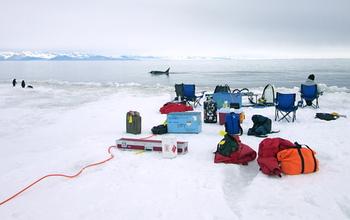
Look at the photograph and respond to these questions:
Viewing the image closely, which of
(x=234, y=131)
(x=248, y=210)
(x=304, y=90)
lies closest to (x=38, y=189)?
(x=248, y=210)

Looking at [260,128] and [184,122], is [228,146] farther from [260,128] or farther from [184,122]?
[184,122]

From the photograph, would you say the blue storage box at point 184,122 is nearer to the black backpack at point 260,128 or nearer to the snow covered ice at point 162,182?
the snow covered ice at point 162,182

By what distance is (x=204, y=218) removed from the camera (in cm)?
306

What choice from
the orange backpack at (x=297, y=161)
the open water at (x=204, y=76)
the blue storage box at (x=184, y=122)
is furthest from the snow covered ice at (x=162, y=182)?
the open water at (x=204, y=76)

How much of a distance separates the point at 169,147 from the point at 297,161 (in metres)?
2.24

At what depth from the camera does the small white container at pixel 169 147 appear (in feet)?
16.3

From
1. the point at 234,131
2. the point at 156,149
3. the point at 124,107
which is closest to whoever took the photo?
the point at 156,149

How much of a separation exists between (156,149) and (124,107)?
588 cm

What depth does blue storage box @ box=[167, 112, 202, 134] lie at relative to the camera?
21.9ft

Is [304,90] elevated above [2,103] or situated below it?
above

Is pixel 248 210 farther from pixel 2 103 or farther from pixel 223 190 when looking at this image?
pixel 2 103

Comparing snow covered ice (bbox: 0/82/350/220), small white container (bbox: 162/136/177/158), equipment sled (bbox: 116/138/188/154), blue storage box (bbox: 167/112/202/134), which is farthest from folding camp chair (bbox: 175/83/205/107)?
small white container (bbox: 162/136/177/158)

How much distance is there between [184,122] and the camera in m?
6.75

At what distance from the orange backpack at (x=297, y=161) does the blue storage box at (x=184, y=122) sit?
2.75m
